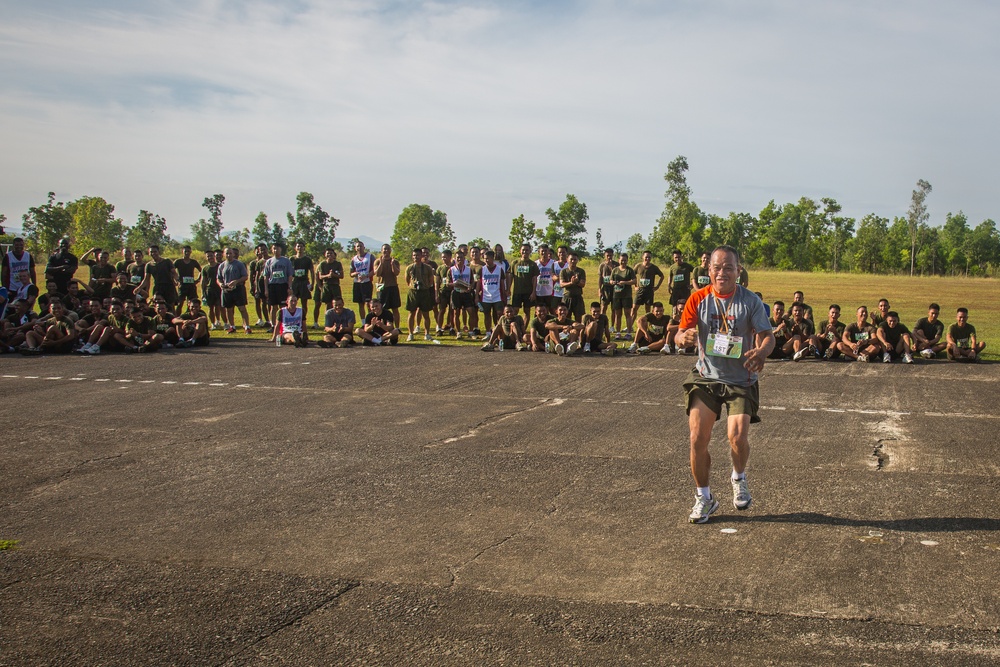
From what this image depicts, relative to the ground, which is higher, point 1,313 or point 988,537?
point 1,313

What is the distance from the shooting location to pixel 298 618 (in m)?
4.19

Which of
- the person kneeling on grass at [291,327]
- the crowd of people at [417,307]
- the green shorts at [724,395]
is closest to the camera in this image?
the green shorts at [724,395]

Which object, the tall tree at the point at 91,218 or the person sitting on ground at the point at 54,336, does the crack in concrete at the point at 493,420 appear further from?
the tall tree at the point at 91,218

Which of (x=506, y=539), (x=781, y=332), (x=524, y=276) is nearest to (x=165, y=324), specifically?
(x=524, y=276)

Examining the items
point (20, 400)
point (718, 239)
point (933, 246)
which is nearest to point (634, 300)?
point (20, 400)

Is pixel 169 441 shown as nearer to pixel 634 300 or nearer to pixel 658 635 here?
pixel 658 635

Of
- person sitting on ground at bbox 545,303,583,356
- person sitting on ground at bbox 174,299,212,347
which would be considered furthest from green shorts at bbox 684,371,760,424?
person sitting on ground at bbox 174,299,212,347

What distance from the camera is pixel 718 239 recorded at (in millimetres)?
85438

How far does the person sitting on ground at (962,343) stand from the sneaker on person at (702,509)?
1009 centimetres

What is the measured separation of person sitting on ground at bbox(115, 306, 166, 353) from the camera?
16.5m

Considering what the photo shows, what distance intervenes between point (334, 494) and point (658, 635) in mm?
3076

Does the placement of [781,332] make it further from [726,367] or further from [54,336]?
[54,336]

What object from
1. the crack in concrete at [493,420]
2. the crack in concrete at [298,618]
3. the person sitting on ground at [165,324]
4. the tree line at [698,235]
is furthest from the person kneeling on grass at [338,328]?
the tree line at [698,235]

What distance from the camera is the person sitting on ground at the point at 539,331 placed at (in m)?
15.8
